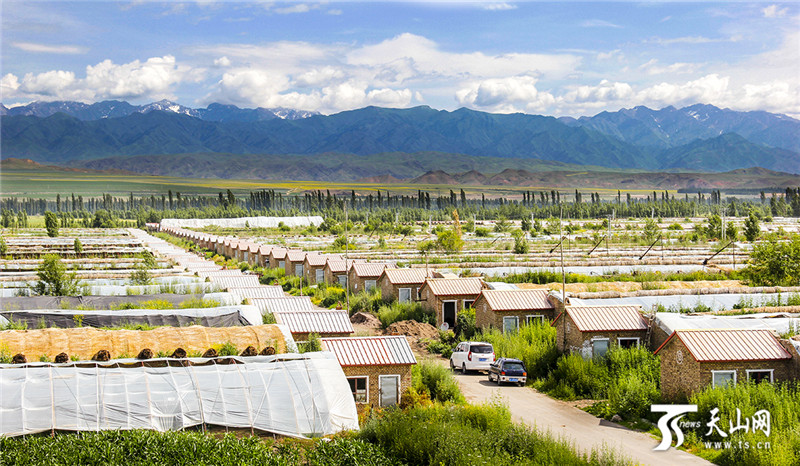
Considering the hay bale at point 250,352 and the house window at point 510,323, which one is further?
the house window at point 510,323

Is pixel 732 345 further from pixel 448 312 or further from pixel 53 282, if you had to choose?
pixel 53 282

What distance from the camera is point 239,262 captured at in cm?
6575

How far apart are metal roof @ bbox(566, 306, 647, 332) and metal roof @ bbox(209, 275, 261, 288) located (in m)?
20.1

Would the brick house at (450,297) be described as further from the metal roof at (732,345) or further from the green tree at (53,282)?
the green tree at (53,282)

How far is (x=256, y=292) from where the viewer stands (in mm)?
36156

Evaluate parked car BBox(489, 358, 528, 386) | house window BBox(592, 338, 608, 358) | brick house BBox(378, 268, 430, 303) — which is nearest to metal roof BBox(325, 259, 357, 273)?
brick house BBox(378, 268, 430, 303)

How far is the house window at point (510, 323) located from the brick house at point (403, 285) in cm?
978

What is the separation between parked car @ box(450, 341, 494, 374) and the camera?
26.6 m

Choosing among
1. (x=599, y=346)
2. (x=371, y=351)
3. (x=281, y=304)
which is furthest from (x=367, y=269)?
(x=371, y=351)

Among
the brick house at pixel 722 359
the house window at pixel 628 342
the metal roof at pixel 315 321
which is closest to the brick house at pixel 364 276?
the metal roof at pixel 315 321

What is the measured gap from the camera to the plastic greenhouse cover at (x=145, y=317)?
90.6 feet

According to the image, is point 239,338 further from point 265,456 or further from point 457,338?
point 457,338

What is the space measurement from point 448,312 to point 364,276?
984cm

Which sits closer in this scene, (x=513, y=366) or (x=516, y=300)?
(x=513, y=366)
